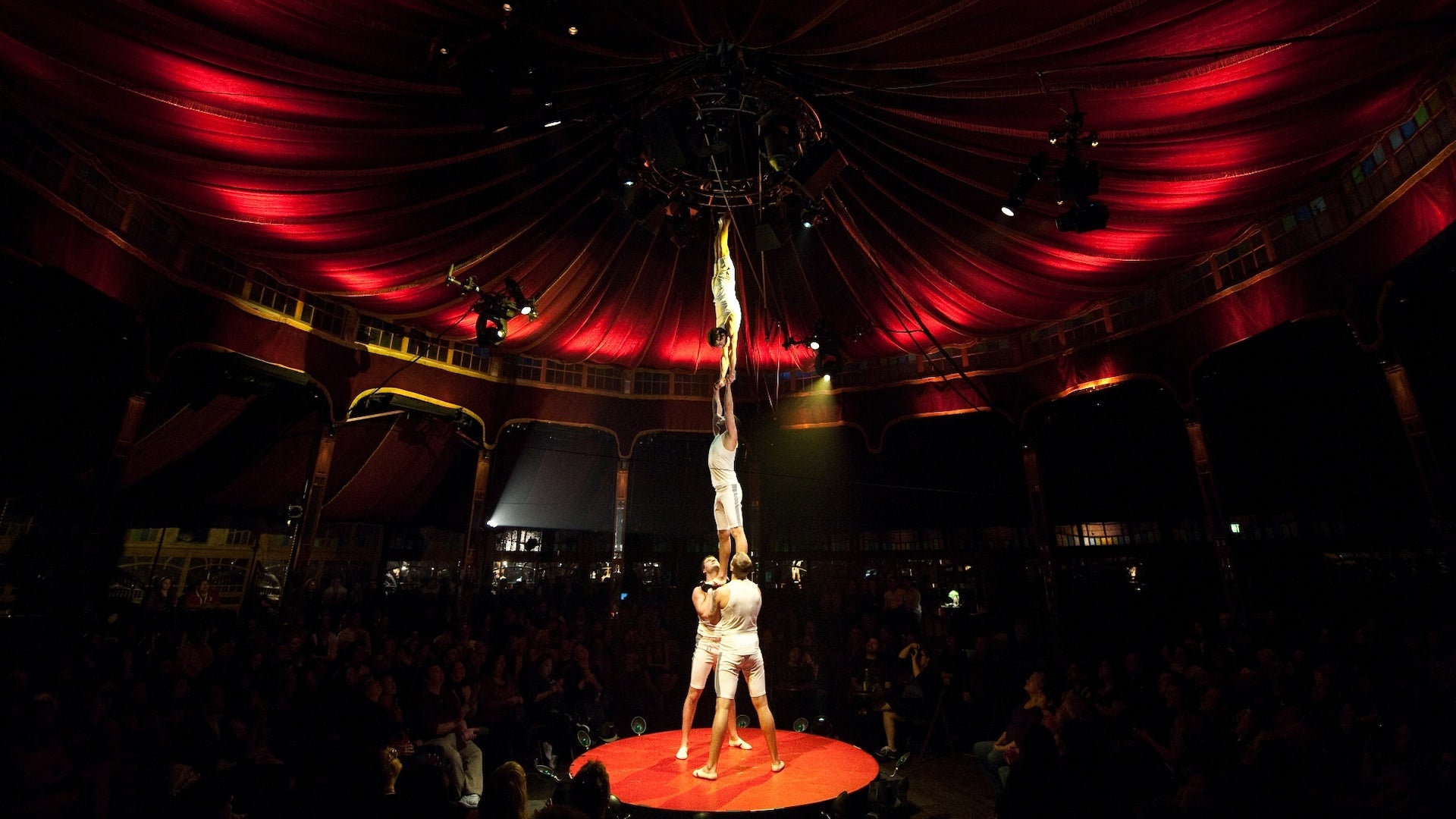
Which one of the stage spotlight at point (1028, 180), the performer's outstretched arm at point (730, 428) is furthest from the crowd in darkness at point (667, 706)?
the stage spotlight at point (1028, 180)

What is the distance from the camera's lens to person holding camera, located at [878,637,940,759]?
7.45 m

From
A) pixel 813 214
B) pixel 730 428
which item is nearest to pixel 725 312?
pixel 730 428

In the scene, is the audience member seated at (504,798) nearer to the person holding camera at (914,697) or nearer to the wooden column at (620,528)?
the person holding camera at (914,697)

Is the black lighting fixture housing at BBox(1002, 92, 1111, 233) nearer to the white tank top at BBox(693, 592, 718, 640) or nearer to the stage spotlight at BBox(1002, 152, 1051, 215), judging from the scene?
the stage spotlight at BBox(1002, 152, 1051, 215)

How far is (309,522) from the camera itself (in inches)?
348

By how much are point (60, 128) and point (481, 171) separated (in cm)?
346

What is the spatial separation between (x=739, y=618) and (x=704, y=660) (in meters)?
0.62

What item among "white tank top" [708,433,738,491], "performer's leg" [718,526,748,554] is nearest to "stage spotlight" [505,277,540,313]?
"white tank top" [708,433,738,491]

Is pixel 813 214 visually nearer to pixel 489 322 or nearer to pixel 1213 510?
pixel 489 322

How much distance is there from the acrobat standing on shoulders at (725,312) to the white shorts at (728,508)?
39 cm

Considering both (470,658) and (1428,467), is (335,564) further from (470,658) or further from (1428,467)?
(1428,467)

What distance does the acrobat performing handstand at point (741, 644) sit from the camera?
511 centimetres

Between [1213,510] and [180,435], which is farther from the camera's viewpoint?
[180,435]

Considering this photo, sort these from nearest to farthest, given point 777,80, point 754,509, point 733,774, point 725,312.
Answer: point 733,774 → point 777,80 → point 725,312 → point 754,509
